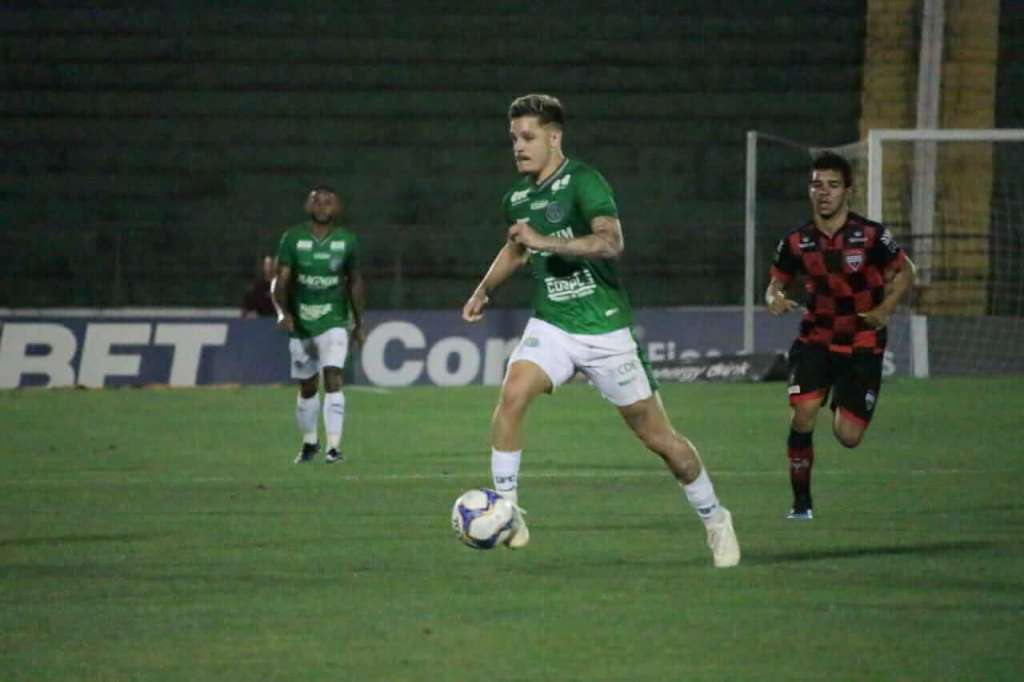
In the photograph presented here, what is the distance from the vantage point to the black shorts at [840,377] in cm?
1045

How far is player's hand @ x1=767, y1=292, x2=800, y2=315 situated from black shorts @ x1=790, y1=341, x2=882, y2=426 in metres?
0.37

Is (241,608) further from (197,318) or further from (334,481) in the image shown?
(197,318)

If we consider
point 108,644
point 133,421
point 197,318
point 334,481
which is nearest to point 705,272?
point 197,318

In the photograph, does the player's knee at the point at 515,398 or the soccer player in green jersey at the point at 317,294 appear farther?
the soccer player in green jersey at the point at 317,294

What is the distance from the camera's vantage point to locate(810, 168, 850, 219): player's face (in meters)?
10.2

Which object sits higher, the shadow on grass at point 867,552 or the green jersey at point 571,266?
the green jersey at point 571,266

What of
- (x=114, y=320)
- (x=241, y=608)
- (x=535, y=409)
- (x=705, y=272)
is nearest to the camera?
(x=241, y=608)

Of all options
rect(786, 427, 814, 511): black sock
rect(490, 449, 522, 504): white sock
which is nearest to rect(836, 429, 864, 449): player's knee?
rect(786, 427, 814, 511): black sock

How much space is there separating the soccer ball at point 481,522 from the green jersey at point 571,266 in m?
0.80

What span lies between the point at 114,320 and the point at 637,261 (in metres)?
6.93

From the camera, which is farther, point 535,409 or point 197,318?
point 197,318

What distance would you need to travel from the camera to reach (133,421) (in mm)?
19312

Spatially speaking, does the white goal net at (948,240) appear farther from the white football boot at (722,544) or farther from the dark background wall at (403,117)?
the white football boot at (722,544)

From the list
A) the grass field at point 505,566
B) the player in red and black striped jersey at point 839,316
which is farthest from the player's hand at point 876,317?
the grass field at point 505,566
